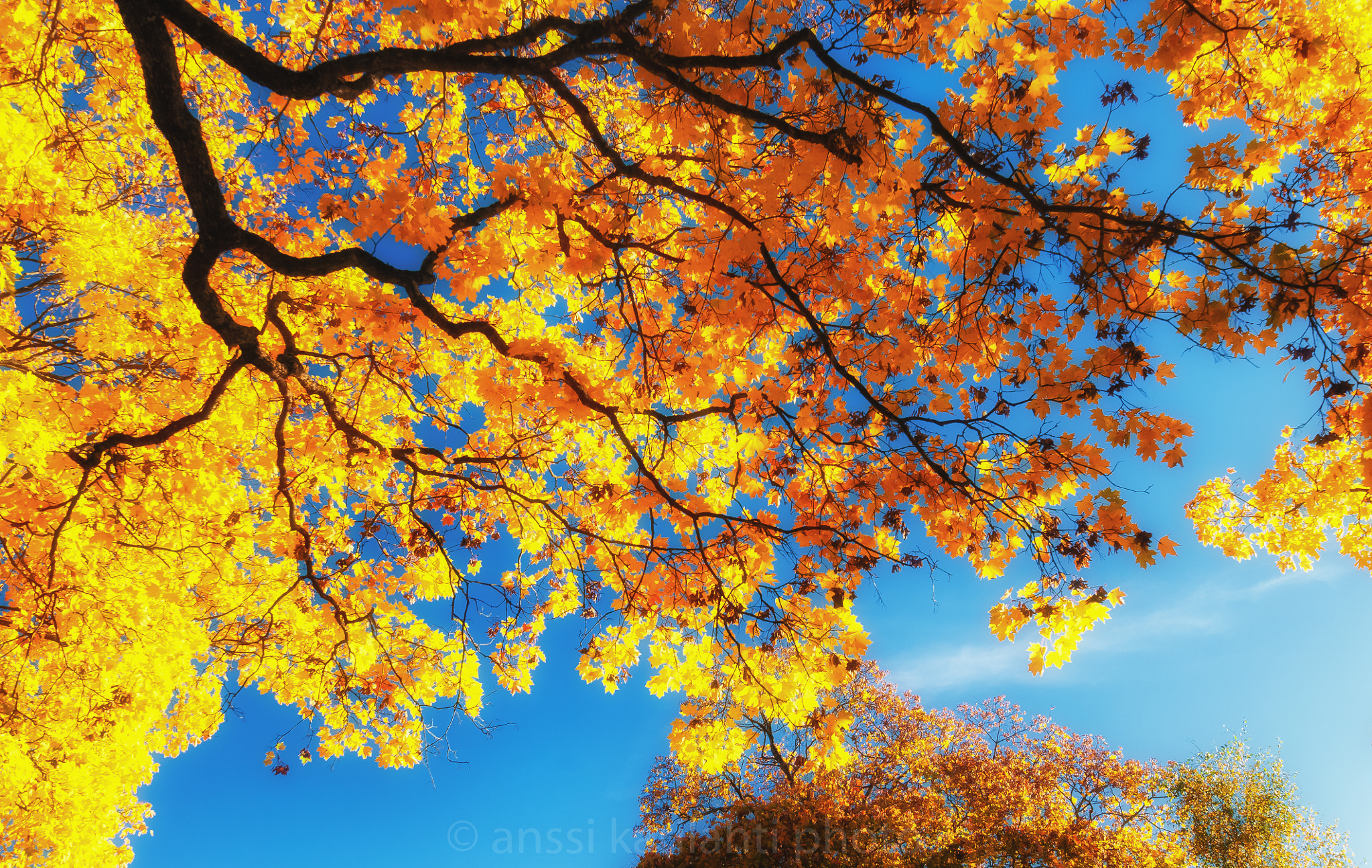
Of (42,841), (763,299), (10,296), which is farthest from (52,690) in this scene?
(763,299)

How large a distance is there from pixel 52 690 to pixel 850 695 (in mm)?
16412

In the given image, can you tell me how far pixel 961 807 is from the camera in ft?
46.3

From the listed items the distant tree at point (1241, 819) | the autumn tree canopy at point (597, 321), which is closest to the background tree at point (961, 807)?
the distant tree at point (1241, 819)

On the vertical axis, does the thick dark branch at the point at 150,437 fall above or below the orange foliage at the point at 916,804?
above

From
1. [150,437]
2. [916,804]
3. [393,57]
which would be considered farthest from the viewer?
[916,804]

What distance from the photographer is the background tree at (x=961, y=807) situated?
1298 cm

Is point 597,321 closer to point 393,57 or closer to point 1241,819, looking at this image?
point 393,57

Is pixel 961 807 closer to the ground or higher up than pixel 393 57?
closer to the ground

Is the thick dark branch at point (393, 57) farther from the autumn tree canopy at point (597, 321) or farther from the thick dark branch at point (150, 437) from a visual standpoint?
the thick dark branch at point (150, 437)

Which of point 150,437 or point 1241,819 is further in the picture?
point 1241,819

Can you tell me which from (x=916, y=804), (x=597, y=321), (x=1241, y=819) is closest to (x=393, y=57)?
(x=597, y=321)

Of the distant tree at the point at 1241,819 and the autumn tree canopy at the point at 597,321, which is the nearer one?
the autumn tree canopy at the point at 597,321

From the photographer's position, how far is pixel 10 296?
6398 mm

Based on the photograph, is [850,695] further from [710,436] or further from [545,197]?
[545,197]
